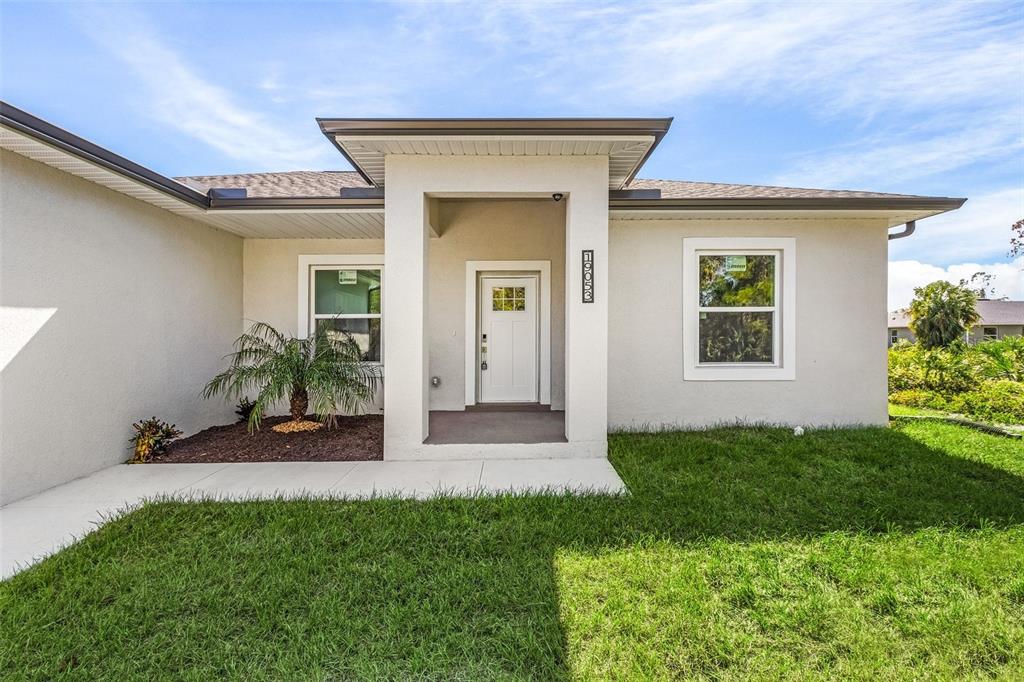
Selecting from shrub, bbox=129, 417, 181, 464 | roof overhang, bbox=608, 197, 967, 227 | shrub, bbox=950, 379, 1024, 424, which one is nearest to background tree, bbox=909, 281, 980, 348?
shrub, bbox=950, 379, 1024, 424

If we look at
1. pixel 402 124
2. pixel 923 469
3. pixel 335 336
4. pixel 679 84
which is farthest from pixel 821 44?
pixel 335 336

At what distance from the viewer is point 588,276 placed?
16.9ft

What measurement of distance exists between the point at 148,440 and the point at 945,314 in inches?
901

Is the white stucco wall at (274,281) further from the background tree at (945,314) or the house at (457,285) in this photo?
the background tree at (945,314)

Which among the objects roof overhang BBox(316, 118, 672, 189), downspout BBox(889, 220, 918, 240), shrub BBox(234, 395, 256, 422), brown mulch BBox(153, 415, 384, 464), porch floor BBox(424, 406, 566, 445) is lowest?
brown mulch BBox(153, 415, 384, 464)

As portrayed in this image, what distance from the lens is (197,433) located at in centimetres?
646

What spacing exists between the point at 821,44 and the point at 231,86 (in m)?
9.57

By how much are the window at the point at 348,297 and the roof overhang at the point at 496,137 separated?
2881mm

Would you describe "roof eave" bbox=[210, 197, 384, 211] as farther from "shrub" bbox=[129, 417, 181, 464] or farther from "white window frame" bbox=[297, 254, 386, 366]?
"shrub" bbox=[129, 417, 181, 464]

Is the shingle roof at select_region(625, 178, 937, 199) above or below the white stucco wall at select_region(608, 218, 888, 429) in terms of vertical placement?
above

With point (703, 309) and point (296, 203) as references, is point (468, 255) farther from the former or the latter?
point (703, 309)

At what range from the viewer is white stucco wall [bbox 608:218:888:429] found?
6.66 m

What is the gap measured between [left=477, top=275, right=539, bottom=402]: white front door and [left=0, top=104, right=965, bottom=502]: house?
0.11 feet

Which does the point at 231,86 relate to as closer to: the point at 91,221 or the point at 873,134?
the point at 91,221
